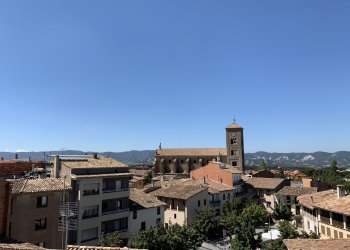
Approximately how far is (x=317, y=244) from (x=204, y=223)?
31970mm

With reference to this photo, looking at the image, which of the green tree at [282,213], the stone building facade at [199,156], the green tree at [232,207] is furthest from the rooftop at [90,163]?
the stone building facade at [199,156]

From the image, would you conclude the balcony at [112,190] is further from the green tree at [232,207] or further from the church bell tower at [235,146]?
the church bell tower at [235,146]

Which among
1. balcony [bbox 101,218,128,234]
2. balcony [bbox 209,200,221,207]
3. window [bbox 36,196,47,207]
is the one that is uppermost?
window [bbox 36,196,47,207]

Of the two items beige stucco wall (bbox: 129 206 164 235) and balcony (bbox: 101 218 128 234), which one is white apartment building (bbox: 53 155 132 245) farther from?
beige stucco wall (bbox: 129 206 164 235)

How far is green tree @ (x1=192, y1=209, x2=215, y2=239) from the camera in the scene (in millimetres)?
54156

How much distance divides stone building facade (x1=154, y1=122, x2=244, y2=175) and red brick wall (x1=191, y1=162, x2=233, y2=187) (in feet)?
127

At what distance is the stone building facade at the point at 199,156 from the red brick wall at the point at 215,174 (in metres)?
38.7

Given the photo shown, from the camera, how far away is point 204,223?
5475cm

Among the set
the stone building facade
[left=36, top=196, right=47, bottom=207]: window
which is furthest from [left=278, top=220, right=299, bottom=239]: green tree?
the stone building facade

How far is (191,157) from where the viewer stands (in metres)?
130

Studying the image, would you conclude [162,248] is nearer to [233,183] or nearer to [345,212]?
[345,212]

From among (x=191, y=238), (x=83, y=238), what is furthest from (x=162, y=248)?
(x=83, y=238)

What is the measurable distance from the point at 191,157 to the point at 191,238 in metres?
87.1

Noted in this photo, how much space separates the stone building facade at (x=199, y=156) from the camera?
12425cm
